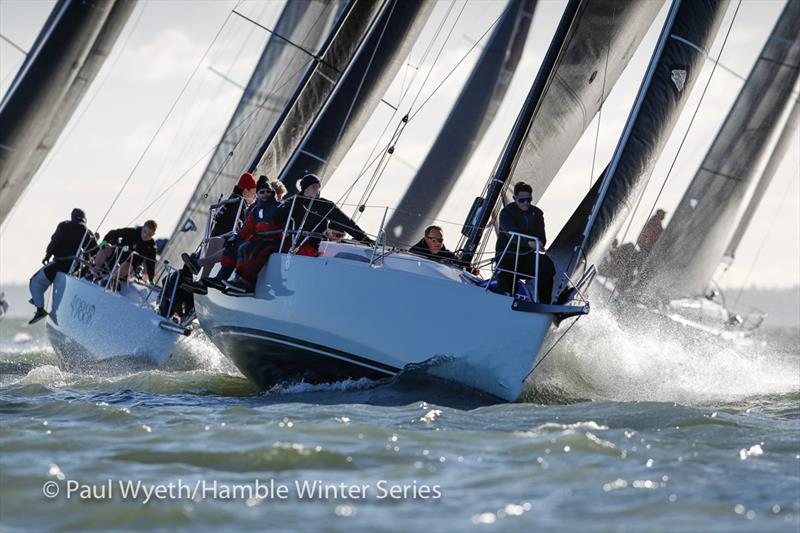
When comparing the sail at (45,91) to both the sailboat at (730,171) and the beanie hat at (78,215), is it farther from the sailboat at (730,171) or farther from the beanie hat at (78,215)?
the sailboat at (730,171)

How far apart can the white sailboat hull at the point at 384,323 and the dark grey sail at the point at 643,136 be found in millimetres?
1332

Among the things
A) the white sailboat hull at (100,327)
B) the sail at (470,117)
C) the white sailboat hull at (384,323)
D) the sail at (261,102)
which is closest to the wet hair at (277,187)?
the white sailboat hull at (384,323)

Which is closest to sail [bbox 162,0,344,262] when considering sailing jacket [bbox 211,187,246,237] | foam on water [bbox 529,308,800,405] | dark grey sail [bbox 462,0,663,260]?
sailing jacket [bbox 211,187,246,237]

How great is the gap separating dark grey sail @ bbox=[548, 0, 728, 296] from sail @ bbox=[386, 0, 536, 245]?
39.1 ft

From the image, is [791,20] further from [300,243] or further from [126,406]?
[126,406]

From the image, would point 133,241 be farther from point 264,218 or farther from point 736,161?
point 736,161

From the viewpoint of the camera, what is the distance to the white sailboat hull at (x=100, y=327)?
1162 centimetres

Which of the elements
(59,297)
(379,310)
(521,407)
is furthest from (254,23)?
(521,407)

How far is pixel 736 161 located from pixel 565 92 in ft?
31.8

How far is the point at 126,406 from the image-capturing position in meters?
7.95

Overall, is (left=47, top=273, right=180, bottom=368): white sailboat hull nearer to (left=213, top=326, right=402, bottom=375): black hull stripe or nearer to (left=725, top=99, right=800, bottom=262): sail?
(left=213, top=326, right=402, bottom=375): black hull stripe

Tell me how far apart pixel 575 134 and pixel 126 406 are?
5011 millimetres

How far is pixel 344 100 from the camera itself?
1334 cm

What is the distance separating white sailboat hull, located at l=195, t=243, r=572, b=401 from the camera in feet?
27.2
